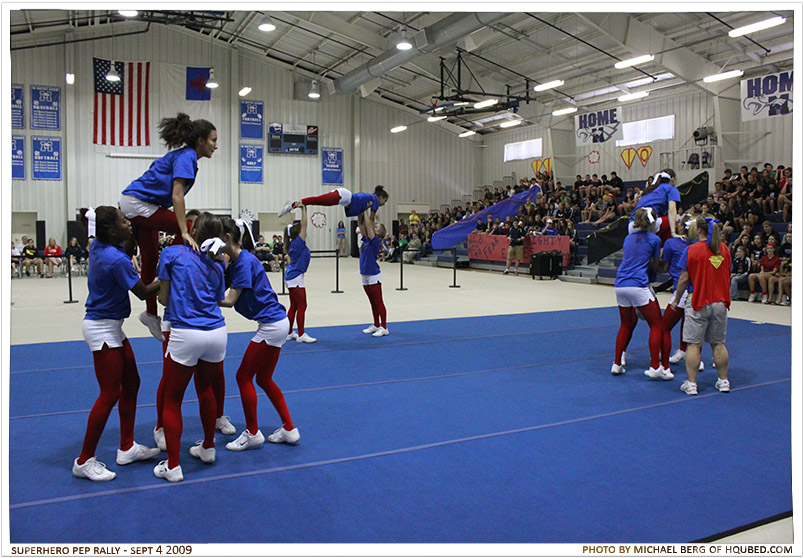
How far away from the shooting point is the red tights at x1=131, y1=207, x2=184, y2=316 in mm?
3773

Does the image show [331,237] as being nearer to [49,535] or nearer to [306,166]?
[306,166]

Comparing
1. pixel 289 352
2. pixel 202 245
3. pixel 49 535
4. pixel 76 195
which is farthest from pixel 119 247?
pixel 76 195

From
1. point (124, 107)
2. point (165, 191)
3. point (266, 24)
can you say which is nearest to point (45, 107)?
point (124, 107)

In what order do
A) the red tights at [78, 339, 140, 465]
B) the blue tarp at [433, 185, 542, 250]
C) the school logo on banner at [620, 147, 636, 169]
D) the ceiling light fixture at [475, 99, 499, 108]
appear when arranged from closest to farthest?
the red tights at [78, 339, 140, 465], the ceiling light fixture at [475, 99, 499, 108], the school logo on banner at [620, 147, 636, 169], the blue tarp at [433, 185, 542, 250]

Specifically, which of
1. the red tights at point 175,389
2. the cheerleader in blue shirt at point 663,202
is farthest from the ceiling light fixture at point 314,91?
the red tights at point 175,389

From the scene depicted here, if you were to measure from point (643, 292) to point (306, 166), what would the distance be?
21.3m

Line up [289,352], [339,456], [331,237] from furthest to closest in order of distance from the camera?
[331,237] → [289,352] → [339,456]

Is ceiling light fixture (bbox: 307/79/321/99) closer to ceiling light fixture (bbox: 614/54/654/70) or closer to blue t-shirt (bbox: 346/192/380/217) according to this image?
ceiling light fixture (bbox: 614/54/654/70)

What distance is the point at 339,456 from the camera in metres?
3.86

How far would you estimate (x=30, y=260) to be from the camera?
1748cm

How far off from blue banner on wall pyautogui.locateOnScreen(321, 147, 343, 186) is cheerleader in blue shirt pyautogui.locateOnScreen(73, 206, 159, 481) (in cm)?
2263

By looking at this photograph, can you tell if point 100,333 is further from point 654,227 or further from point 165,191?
point 654,227

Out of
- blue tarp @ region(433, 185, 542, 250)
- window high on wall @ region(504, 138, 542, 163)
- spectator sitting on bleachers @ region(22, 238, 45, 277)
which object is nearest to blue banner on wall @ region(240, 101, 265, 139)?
blue tarp @ region(433, 185, 542, 250)

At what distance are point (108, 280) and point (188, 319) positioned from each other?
1.87ft
